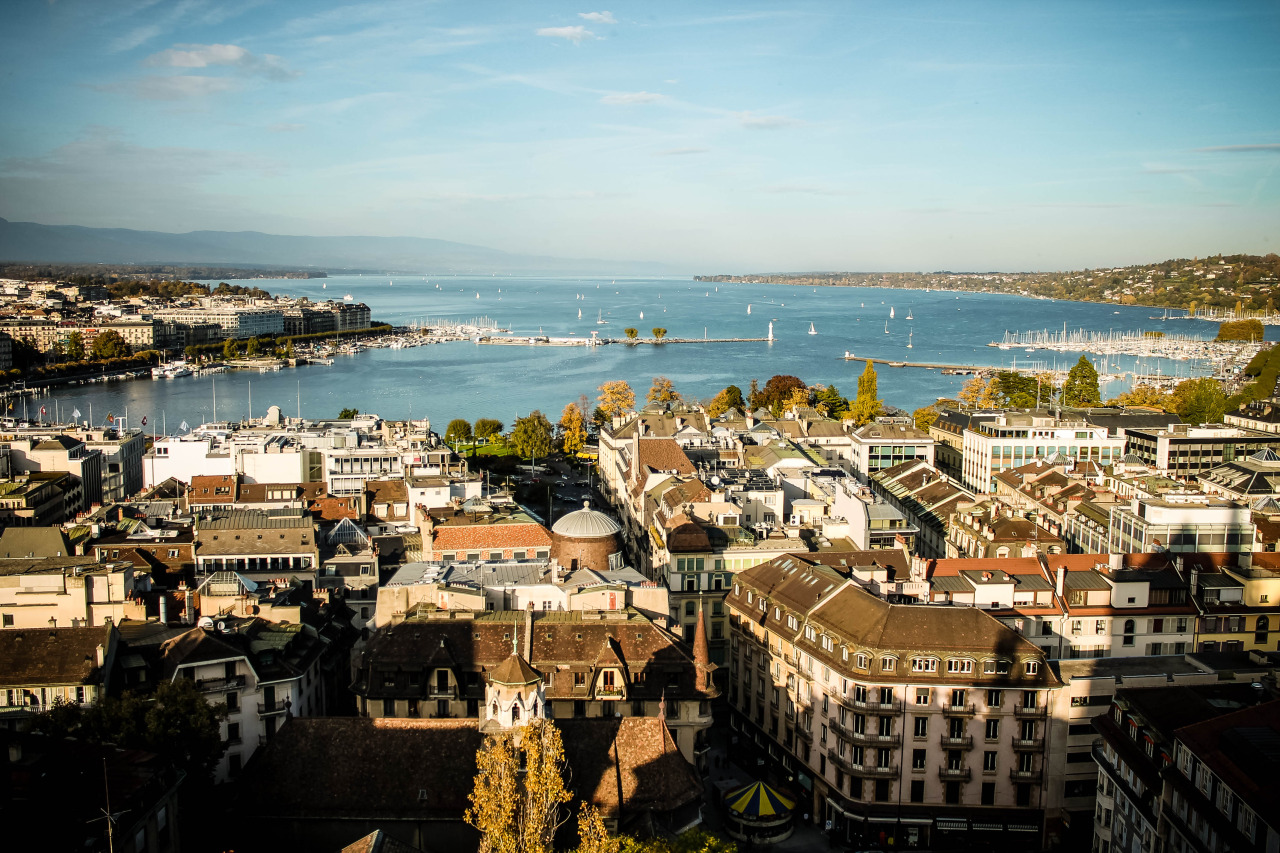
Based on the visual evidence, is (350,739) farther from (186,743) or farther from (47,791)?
(47,791)

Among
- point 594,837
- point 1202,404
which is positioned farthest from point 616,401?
point 594,837

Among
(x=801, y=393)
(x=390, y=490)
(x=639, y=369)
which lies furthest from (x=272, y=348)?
(x=390, y=490)

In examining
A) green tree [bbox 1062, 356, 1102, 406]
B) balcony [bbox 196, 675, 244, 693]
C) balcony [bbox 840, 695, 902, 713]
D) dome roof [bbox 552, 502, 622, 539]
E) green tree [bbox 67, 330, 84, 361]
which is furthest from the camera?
green tree [bbox 67, 330, 84, 361]

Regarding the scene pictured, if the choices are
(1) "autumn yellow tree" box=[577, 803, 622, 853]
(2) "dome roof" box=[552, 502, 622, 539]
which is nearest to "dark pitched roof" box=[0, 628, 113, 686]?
(1) "autumn yellow tree" box=[577, 803, 622, 853]

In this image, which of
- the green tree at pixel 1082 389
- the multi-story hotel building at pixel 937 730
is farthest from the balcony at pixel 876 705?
the green tree at pixel 1082 389

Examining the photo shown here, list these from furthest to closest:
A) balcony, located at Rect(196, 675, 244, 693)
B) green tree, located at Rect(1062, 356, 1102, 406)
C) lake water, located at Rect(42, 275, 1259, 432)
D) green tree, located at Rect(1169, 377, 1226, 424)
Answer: lake water, located at Rect(42, 275, 1259, 432) → green tree, located at Rect(1062, 356, 1102, 406) → green tree, located at Rect(1169, 377, 1226, 424) → balcony, located at Rect(196, 675, 244, 693)

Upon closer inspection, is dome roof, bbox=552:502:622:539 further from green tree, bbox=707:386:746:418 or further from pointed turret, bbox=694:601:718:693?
green tree, bbox=707:386:746:418

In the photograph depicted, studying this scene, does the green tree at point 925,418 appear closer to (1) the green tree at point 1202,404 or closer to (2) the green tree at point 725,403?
(2) the green tree at point 725,403

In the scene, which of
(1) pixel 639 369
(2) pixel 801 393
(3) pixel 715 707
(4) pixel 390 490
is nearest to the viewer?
(3) pixel 715 707
